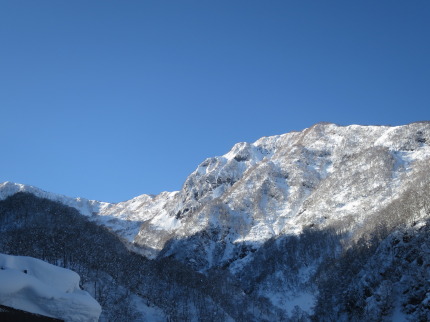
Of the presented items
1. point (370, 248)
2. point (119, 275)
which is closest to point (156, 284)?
point (119, 275)

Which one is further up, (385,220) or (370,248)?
(385,220)

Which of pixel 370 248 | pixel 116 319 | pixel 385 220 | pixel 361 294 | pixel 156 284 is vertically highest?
pixel 385 220

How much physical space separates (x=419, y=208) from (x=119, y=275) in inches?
4690

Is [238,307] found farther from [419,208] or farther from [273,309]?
[419,208]

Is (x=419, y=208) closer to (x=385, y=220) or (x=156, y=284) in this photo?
(x=385, y=220)

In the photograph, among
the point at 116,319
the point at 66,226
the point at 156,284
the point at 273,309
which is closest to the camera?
the point at 116,319

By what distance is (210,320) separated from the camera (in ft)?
427

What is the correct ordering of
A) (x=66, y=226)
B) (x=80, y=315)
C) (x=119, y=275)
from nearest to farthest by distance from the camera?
1. (x=80, y=315)
2. (x=119, y=275)
3. (x=66, y=226)

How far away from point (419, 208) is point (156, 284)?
10873 centimetres

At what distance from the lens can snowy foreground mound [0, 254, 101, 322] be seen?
16.9 m

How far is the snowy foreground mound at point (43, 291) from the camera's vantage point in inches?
664

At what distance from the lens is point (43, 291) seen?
57.6 ft

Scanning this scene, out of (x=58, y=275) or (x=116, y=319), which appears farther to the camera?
(x=116, y=319)

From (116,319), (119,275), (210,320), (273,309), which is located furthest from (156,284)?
(273,309)
